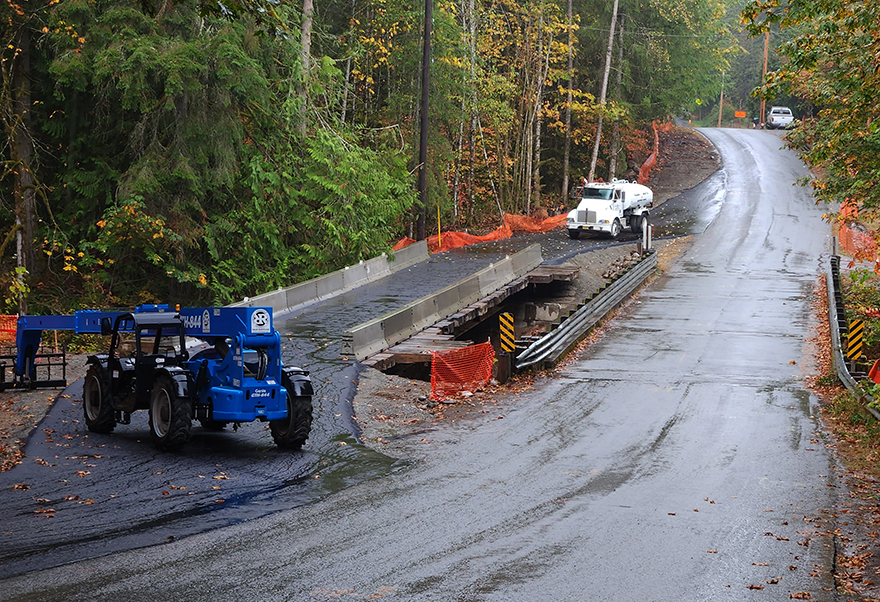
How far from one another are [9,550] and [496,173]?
4579 centimetres

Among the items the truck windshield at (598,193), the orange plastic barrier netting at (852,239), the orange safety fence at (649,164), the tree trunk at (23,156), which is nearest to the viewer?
the tree trunk at (23,156)

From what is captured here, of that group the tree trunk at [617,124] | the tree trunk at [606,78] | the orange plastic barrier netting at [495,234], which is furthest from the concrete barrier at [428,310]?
the tree trunk at [617,124]

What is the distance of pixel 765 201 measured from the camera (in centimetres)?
5269

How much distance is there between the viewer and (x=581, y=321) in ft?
82.3

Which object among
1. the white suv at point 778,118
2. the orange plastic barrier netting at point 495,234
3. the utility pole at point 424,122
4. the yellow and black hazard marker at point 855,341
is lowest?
the yellow and black hazard marker at point 855,341

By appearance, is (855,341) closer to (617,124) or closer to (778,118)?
(617,124)

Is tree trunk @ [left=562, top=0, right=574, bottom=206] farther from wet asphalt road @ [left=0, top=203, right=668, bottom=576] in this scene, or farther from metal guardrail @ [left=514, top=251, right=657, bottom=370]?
wet asphalt road @ [left=0, top=203, right=668, bottom=576]

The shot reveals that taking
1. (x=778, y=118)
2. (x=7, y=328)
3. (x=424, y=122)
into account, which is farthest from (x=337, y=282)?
(x=778, y=118)

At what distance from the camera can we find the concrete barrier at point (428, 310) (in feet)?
67.3

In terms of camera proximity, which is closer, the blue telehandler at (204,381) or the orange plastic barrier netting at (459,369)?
the blue telehandler at (204,381)

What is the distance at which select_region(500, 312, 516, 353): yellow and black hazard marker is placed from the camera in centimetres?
2053

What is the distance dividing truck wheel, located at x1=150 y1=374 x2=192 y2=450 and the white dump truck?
102 feet

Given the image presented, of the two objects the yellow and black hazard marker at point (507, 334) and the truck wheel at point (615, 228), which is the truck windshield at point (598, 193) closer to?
the truck wheel at point (615, 228)

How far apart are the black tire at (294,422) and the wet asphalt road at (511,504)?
12.1 inches
